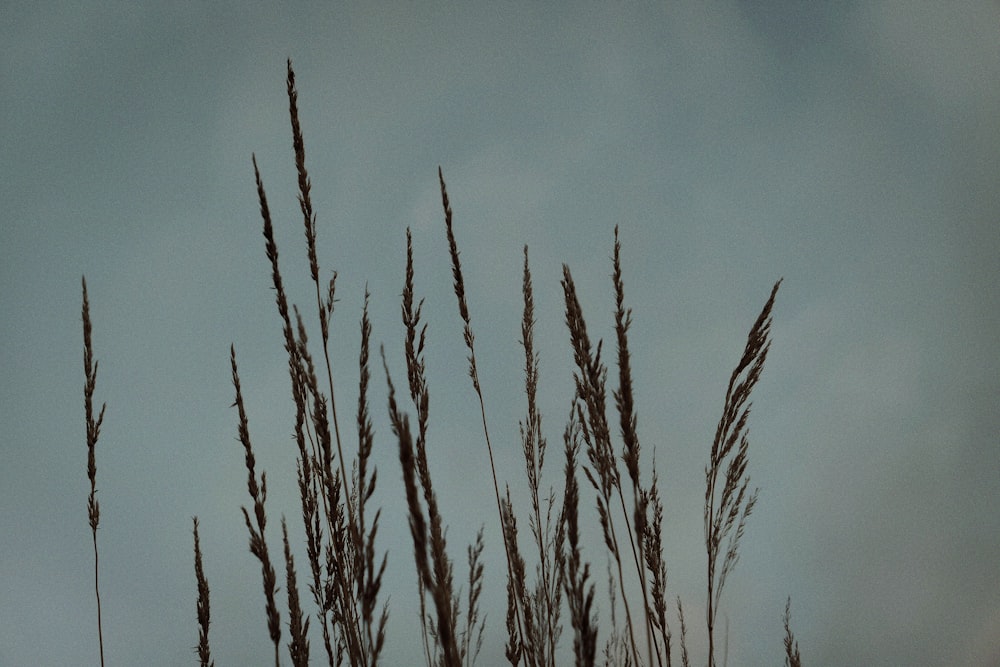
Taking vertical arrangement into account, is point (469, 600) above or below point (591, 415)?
below

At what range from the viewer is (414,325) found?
240cm

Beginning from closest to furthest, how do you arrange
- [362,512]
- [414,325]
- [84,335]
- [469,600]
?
[362,512] → [414,325] → [84,335] → [469,600]

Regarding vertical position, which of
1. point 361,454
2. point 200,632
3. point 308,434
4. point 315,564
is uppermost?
point 308,434

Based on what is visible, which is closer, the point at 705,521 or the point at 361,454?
the point at 361,454

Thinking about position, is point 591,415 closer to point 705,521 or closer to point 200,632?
point 705,521

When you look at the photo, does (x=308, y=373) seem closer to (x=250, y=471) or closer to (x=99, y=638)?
(x=250, y=471)

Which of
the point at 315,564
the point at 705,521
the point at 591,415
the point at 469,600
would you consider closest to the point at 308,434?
the point at 315,564

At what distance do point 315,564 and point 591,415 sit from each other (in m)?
1.09

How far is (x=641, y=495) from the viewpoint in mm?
1698

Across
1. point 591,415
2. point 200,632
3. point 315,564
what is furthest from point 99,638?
point 591,415

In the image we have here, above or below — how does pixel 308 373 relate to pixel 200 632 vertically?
above

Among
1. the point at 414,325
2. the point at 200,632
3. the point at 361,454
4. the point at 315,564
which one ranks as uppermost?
the point at 414,325

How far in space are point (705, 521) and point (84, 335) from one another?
269 centimetres

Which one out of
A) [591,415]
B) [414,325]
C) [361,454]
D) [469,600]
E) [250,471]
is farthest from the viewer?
[469,600]
